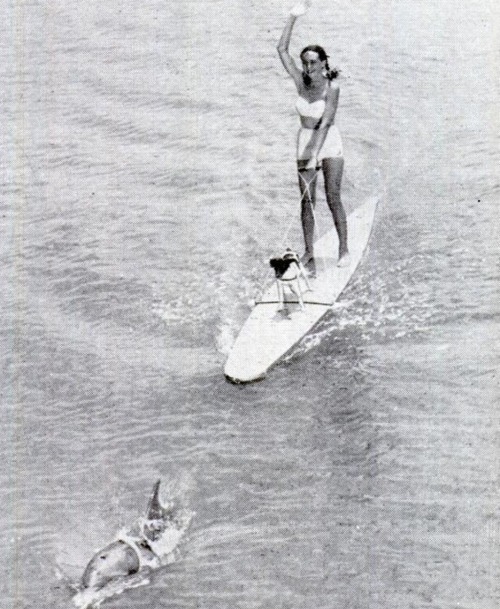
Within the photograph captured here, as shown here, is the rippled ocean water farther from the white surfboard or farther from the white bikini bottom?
the white bikini bottom

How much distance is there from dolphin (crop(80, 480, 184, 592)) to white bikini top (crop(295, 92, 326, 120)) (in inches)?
148

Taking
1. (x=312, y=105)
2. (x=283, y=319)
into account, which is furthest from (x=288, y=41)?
(x=283, y=319)

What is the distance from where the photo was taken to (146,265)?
12117 millimetres

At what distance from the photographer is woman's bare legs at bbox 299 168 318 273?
10.1m

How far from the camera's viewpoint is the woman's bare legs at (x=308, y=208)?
10.1 m

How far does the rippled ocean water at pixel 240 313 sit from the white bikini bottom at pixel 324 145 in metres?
1.56

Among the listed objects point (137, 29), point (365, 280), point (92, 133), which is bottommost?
point (365, 280)

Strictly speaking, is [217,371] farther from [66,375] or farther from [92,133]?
[92,133]

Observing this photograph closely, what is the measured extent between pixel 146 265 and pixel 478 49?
6.98 meters

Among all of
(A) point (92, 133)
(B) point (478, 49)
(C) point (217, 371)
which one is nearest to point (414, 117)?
(B) point (478, 49)

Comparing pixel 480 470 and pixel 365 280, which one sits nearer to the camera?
pixel 480 470

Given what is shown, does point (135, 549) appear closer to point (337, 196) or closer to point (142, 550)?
point (142, 550)

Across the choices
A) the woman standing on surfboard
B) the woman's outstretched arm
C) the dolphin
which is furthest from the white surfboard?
the woman's outstretched arm

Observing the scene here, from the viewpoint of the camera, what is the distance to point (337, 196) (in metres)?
10.5
